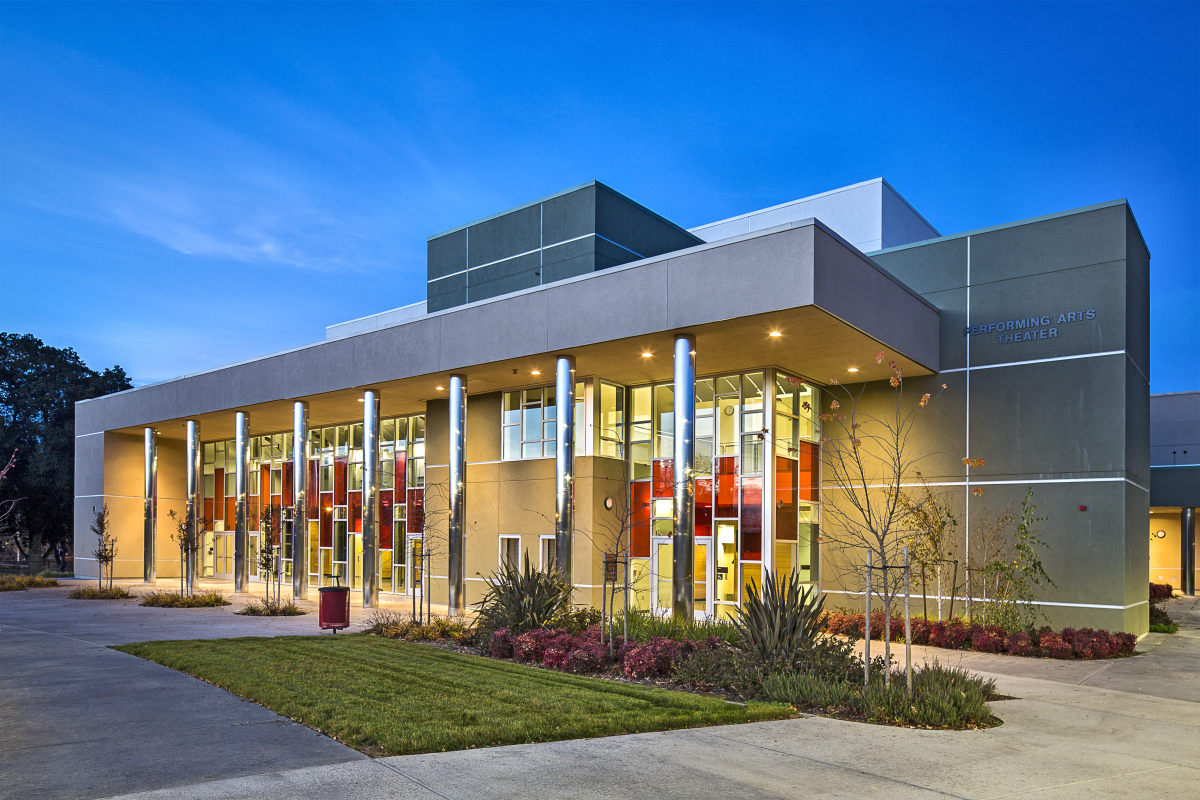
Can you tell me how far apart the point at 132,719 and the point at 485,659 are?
6.11 m

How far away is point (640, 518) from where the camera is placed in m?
23.9

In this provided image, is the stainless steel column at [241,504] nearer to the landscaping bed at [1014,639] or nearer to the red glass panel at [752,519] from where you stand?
the red glass panel at [752,519]

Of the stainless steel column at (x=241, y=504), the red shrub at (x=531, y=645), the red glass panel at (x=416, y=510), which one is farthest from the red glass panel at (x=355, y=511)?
the red shrub at (x=531, y=645)

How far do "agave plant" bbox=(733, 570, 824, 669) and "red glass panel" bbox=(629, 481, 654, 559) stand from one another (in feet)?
35.7

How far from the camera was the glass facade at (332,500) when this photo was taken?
3062cm

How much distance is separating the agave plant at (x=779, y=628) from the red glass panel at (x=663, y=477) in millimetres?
10728

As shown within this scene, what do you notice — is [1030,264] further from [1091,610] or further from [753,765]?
[753,765]

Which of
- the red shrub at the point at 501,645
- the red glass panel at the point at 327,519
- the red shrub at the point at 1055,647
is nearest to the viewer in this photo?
the red shrub at the point at 501,645

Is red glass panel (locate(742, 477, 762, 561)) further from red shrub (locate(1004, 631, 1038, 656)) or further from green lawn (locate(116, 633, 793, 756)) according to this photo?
green lawn (locate(116, 633, 793, 756))

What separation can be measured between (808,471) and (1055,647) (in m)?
7.46

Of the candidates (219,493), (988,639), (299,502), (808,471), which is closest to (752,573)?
(808,471)

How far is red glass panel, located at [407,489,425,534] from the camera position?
28656mm

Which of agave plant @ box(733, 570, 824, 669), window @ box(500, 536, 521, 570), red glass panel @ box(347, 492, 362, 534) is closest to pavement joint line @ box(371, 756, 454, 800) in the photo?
agave plant @ box(733, 570, 824, 669)

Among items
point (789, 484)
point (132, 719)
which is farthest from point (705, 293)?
point (132, 719)
